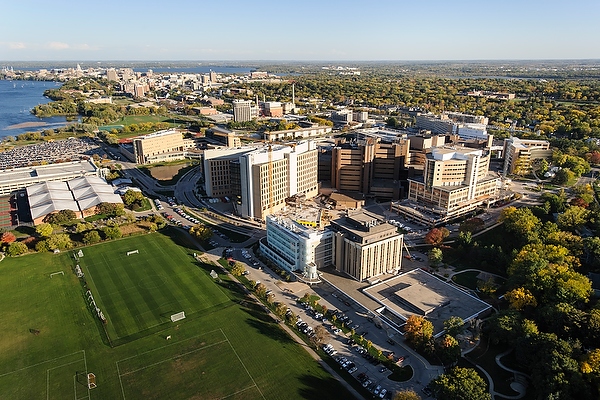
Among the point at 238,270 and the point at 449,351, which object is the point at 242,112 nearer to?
the point at 238,270

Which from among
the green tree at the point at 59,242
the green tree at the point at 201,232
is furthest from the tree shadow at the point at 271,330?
the green tree at the point at 59,242

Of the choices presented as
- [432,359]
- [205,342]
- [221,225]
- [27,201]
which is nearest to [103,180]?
[27,201]

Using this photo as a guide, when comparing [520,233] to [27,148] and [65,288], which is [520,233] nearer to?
[65,288]

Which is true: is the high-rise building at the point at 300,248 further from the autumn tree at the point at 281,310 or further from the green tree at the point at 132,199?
the green tree at the point at 132,199

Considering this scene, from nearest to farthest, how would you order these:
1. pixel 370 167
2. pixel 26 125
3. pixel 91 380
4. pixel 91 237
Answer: pixel 91 380
pixel 91 237
pixel 370 167
pixel 26 125

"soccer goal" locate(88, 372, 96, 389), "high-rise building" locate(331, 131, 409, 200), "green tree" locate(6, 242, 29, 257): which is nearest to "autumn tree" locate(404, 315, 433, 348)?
"soccer goal" locate(88, 372, 96, 389)

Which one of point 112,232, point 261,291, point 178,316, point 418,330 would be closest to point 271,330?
point 261,291

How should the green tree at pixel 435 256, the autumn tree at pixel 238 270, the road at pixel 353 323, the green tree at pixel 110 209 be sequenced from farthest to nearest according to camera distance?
the green tree at pixel 110 209 < the green tree at pixel 435 256 < the autumn tree at pixel 238 270 < the road at pixel 353 323
